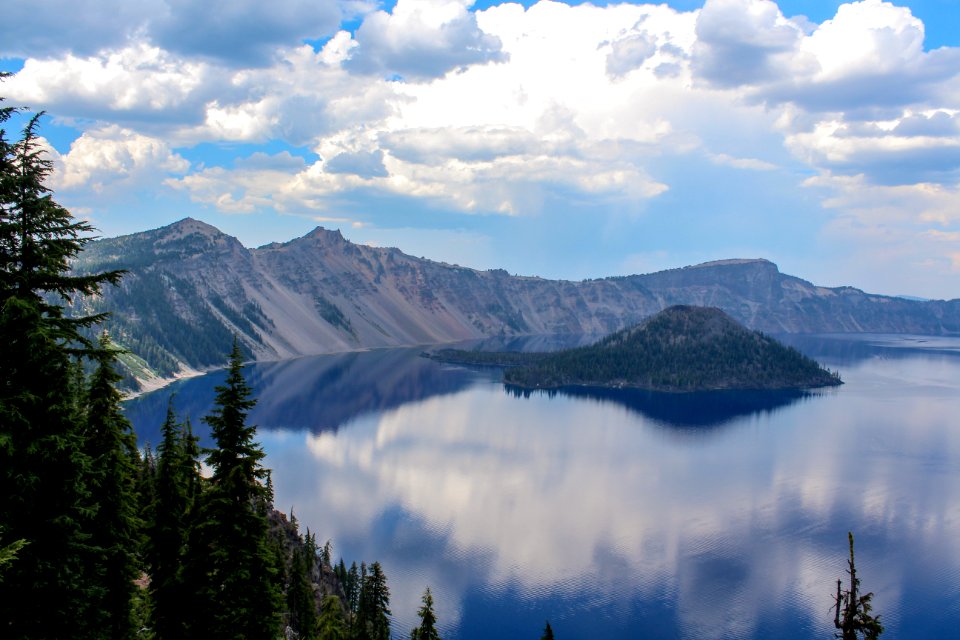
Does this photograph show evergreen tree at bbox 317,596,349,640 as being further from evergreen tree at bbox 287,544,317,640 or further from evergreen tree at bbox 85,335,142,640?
evergreen tree at bbox 85,335,142,640

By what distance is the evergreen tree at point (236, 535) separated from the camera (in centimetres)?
2591

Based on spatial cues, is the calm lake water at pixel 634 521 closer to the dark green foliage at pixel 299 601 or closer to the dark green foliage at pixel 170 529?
the dark green foliage at pixel 299 601

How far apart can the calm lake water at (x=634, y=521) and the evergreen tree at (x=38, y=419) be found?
2378 inches

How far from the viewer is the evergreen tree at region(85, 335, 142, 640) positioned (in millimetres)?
25609

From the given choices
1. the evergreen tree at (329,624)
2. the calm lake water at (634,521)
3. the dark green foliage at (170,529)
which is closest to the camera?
the dark green foliage at (170,529)

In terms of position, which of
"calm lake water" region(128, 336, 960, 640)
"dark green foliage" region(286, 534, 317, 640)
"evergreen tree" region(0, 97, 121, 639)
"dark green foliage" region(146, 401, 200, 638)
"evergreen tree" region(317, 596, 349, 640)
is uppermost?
"evergreen tree" region(0, 97, 121, 639)

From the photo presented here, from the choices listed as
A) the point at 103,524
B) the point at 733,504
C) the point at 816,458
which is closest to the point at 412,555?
the point at 733,504

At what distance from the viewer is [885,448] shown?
163 m

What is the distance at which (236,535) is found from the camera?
26.2 m

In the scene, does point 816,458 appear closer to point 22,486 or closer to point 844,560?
point 844,560

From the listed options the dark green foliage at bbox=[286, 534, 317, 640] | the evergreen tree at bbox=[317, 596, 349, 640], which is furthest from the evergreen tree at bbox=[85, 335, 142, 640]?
the dark green foliage at bbox=[286, 534, 317, 640]

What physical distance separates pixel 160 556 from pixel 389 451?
126 meters

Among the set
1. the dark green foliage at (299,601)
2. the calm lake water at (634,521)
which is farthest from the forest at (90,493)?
the calm lake water at (634,521)

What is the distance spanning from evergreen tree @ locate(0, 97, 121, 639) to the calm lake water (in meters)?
60.4
